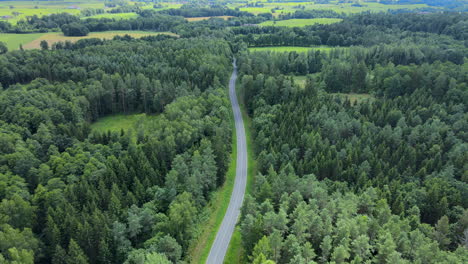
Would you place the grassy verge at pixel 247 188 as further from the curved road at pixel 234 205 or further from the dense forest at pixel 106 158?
the dense forest at pixel 106 158

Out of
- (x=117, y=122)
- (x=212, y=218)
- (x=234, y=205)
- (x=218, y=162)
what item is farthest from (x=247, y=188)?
(x=117, y=122)

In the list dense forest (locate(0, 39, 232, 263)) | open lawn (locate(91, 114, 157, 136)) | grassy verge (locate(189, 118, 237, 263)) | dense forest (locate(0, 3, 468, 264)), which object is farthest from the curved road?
open lawn (locate(91, 114, 157, 136))

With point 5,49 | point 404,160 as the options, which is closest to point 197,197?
point 404,160

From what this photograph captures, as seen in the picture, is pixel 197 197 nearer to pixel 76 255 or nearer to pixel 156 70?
pixel 76 255

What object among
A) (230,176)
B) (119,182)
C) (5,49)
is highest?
(5,49)

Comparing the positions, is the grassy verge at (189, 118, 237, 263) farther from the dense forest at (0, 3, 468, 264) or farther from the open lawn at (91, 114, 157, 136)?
the open lawn at (91, 114, 157, 136)

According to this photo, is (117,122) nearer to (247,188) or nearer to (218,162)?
(218,162)
